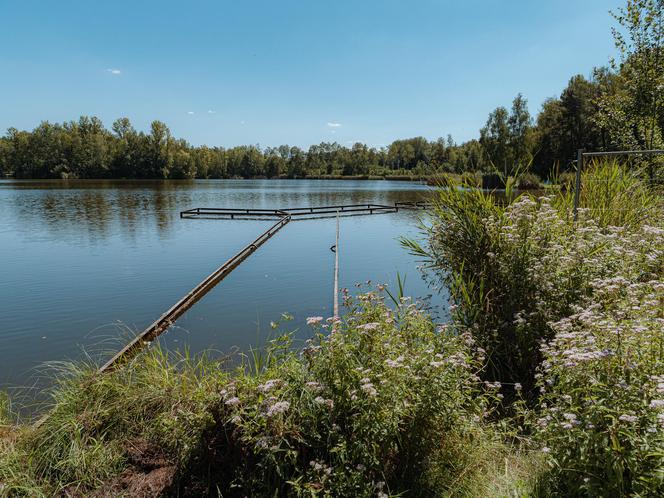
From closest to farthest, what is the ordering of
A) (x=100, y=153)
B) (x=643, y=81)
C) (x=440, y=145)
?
(x=643, y=81)
(x=100, y=153)
(x=440, y=145)

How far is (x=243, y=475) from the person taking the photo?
2867 millimetres

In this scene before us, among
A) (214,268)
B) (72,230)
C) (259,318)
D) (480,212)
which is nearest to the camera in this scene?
(480,212)

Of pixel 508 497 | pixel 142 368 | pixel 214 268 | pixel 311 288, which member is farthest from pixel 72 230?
pixel 508 497

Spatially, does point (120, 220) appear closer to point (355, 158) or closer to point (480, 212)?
point (480, 212)

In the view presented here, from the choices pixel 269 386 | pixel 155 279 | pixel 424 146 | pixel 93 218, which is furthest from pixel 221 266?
pixel 424 146

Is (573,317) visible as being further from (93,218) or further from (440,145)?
(440,145)

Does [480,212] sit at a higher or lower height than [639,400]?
higher

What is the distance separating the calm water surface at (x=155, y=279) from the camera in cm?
854

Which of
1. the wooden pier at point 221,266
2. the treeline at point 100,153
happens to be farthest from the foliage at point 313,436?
the treeline at point 100,153

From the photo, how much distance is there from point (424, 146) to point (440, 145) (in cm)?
1361

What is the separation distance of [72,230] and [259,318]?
17.5m

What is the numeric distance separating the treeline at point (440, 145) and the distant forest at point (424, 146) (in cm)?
4

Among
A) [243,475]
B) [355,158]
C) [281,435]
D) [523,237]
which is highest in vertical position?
[355,158]

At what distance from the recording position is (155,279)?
42.8 ft
